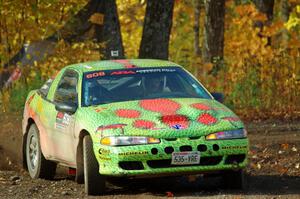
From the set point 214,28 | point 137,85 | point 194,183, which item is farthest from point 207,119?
point 214,28

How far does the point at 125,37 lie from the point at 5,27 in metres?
23.7

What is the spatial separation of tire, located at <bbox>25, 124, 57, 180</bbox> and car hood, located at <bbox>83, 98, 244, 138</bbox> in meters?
1.84

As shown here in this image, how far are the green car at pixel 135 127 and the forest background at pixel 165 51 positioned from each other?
8302mm

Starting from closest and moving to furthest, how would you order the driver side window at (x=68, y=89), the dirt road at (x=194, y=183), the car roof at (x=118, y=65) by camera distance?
the dirt road at (x=194, y=183)
the driver side window at (x=68, y=89)
the car roof at (x=118, y=65)

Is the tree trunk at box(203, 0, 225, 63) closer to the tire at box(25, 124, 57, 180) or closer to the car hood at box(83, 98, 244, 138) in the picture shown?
the tire at box(25, 124, 57, 180)

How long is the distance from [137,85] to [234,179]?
1.69 meters

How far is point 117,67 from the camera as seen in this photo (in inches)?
476

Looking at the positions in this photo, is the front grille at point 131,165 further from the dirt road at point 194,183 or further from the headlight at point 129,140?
the dirt road at point 194,183

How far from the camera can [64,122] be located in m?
11.7

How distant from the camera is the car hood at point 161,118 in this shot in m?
10.4

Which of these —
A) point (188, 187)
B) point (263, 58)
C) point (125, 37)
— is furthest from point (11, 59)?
point (125, 37)

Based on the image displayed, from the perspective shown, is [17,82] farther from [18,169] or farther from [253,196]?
[253,196]

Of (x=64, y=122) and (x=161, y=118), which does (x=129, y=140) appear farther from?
(x=64, y=122)

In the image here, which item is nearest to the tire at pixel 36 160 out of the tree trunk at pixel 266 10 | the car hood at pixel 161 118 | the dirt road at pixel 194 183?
the dirt road at pixel 194 183
